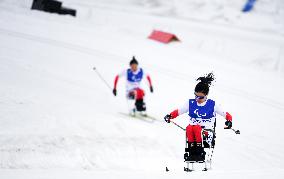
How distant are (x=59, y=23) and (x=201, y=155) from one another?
16695mm

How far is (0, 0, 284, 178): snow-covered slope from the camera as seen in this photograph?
22.0 feet

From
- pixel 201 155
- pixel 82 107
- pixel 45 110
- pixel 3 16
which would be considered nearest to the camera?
pixel 201 155

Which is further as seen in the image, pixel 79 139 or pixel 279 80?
pixel 279 80

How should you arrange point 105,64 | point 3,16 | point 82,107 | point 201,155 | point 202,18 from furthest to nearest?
point 202,18
point 3,16
point 105,64
point 82,107
point 201,155

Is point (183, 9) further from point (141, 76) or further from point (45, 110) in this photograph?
point (45, 110)

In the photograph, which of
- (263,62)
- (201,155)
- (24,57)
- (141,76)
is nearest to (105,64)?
(24,57)

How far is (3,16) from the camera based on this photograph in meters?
20.0

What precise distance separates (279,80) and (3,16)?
15.4 metres

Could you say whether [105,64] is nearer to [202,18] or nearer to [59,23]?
[59,23]

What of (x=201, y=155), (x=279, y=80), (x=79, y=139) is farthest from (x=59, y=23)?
(x=201, y=155)

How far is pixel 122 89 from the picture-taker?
1332 centimetres

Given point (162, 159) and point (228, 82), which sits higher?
point (228, 82)

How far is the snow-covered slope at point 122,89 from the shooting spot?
670 centimetres

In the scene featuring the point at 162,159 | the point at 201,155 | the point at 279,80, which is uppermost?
the point at 279,80
